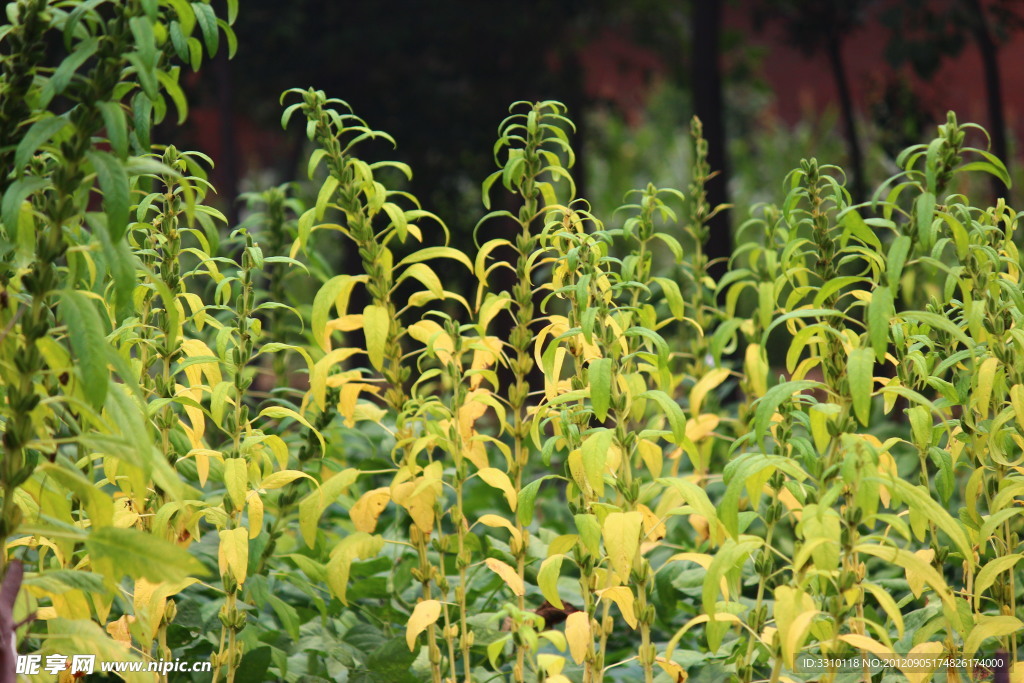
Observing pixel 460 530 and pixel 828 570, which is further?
pixel 460 530

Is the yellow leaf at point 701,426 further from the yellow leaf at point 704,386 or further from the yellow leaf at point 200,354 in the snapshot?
the yellow leaf at point 200,354

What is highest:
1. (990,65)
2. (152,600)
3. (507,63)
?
(507,63)

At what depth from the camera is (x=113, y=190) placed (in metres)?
0.91

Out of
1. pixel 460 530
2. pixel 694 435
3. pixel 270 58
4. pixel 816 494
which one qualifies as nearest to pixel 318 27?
pixel 270 58

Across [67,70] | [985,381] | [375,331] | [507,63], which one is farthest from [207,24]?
[507,63]

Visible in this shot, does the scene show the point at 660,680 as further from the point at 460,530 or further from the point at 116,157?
the point at 116,157

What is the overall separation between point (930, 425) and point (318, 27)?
3666 mm

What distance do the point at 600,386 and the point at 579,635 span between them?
32cm

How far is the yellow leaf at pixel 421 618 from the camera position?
4.14 ft

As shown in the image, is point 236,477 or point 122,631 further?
point 122,631

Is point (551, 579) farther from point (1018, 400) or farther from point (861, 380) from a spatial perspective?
point (1018, 400)

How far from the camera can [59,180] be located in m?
0.94

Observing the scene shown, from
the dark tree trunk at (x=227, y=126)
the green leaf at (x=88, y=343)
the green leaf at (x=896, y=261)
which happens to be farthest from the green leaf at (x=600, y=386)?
the dark tree trunk at (x=227, y=126)

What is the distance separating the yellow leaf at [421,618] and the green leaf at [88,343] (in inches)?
21.1
